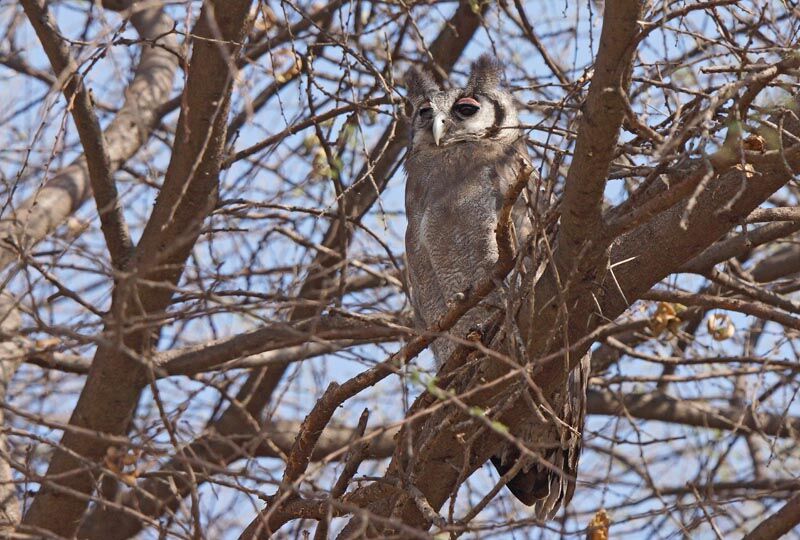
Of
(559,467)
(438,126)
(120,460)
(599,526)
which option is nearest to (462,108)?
(438,126)

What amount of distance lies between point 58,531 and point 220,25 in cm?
211

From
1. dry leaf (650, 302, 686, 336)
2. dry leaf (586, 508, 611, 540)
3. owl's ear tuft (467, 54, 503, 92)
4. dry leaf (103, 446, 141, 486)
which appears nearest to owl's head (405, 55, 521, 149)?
owl's ear tuft (467, 54, 503, 92)

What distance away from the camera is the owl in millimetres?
4184

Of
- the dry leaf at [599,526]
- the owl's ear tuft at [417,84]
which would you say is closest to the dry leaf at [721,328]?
the dry leaf at [599,526]

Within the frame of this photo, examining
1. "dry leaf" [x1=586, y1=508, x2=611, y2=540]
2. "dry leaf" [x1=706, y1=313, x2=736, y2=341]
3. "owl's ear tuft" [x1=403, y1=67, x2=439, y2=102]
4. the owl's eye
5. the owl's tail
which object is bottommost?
"dry leaf" [x1=586, y1=508, x2=611, y2=540]

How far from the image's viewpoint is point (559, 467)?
4082mm

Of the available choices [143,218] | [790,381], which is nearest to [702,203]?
[790,381]

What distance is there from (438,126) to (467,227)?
0.67 m

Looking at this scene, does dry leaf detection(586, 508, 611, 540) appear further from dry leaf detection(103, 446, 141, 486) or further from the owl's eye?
the owl's eye

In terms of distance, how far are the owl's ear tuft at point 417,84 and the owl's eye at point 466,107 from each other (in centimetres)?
27

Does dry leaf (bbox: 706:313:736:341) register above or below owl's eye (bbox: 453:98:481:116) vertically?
below

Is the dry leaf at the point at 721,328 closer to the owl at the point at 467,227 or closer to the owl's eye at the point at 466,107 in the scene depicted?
the owl at the point at 467,227

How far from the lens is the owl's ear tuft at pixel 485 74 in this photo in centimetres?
515

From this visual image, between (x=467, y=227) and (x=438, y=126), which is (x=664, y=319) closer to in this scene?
(x=467, y=227)
